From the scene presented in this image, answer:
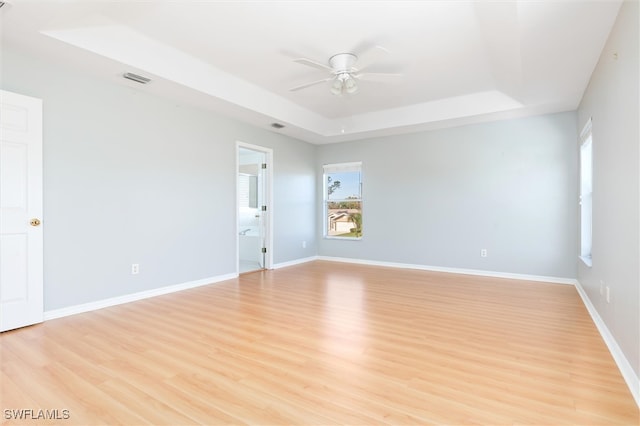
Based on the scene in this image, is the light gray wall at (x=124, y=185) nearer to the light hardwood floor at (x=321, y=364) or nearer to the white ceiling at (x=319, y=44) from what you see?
the white ceiling at (x=319, y=44)

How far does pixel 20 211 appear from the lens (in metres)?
2.98

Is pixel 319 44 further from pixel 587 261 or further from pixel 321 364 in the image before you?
pixel 587 261

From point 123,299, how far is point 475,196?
5158 mm

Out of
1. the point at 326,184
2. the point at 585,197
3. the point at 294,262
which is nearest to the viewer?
the point at 585,197

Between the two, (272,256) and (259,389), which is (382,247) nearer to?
(272,256)

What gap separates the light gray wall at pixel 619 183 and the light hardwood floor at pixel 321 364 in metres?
0.34

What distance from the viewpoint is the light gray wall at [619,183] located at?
6.48 feet

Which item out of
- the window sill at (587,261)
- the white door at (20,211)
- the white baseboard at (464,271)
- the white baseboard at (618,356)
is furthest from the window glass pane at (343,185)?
the white door at (20,211)

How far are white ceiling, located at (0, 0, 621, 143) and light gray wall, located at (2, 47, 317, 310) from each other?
0.82 feet

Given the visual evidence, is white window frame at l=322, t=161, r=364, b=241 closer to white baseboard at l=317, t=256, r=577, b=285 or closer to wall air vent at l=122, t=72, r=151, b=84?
white baseboard at l=317, t=256, r=577, b=285

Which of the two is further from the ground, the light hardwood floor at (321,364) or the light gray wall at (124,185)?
the light gray wall at (124,185)

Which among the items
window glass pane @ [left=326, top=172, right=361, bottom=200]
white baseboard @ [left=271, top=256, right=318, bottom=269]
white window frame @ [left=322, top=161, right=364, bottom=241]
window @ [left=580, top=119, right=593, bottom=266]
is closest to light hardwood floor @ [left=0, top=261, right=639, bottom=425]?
window @ [left=580, top=119, right=593, bottom=266]

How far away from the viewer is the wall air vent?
3479mm

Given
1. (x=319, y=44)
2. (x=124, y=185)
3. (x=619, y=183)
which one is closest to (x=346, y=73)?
(x=319, y=44)
